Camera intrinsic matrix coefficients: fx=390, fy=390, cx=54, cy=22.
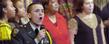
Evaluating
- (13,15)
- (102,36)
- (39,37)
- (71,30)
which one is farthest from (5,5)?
(102,36)

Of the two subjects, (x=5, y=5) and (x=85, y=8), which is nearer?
(x=5, y=5)

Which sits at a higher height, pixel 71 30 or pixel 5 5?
pixel 5 5

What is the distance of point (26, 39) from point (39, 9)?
0.27 meters

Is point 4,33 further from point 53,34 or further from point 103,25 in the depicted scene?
point 103,25

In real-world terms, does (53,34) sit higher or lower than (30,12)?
lower

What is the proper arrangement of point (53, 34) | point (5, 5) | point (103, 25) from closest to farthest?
point (5, 5)
point (53, 34)
point (103, 25)

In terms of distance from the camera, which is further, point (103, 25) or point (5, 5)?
point (103, 25)

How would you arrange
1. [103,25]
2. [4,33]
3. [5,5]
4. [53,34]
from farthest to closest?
[103,25]
[53,34]
[5,5]
[4,33]

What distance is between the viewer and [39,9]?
293 cm

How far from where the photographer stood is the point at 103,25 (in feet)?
11.6

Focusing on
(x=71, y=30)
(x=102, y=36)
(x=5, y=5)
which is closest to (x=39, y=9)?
(x=5, y=5)

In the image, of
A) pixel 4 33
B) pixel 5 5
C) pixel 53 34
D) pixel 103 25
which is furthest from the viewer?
pixel 103 25

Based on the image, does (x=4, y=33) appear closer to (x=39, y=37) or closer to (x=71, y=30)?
(x=39, y=37)

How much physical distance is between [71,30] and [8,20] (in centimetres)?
59
